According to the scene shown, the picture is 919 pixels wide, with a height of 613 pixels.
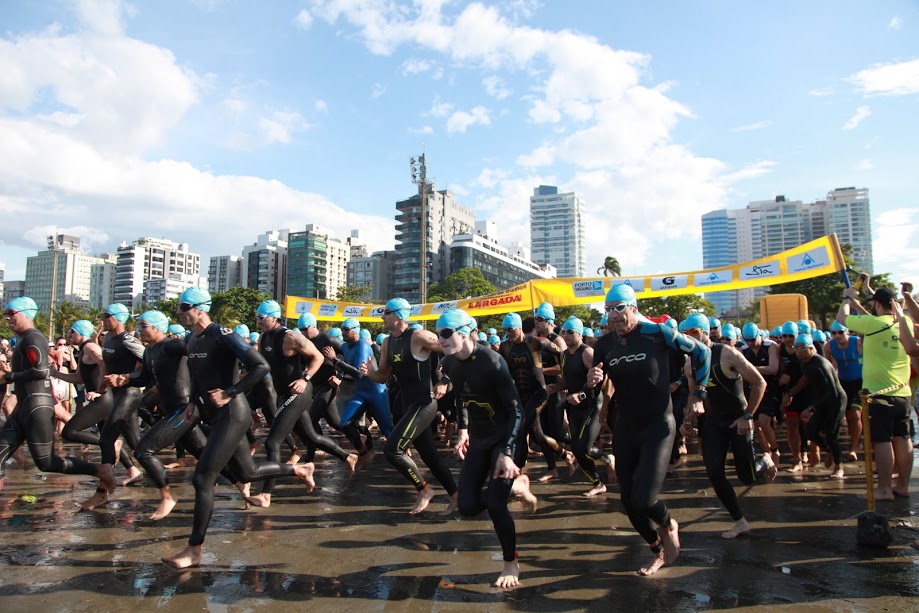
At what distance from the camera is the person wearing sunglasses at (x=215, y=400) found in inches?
194

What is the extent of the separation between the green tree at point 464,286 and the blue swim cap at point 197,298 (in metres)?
57.0

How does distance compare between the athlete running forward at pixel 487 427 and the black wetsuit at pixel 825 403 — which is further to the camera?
the black wetsuit at pixel 825 403

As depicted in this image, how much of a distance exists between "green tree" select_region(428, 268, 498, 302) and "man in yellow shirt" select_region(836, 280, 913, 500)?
55815mm

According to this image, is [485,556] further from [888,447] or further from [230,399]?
[888,447]

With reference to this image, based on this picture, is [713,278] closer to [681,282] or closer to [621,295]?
[681,282]

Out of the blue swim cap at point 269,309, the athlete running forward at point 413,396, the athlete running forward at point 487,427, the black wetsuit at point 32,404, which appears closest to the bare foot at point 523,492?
the athlete running forward at point 487,427

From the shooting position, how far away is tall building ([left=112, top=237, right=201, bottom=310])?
613 feet

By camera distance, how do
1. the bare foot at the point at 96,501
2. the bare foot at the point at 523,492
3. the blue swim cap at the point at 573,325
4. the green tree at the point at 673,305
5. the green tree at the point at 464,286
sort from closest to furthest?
1. the bare foot at the point at 523,492
2. the bare foot at the point at 96,501
3. the blue swim cap at the point at 573,325
4. the green tree at the point at 673,305
5. the green tree at the point at 464,286

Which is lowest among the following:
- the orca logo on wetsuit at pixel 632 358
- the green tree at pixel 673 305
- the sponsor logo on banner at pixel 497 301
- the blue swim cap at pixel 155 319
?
the orca logo on wetsuit at pixel 632 358

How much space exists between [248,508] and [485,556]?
3.02 meters

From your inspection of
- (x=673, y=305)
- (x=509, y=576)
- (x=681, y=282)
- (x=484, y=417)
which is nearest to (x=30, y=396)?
(x=484, y=417)

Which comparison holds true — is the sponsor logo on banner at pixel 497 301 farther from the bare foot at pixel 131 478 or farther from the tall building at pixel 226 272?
the tall building at pixel 226 272

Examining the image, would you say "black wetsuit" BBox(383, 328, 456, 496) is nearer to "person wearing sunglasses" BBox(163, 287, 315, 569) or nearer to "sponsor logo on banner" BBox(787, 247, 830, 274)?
"person wearing sunglasses" BBox(163, 287, 315, 569)

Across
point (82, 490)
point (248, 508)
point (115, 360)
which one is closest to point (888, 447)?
point (248, 508)
